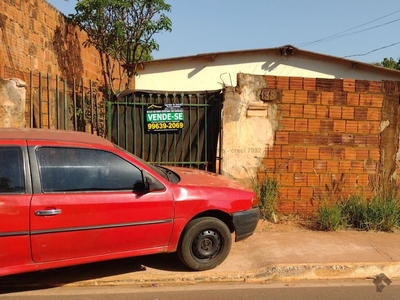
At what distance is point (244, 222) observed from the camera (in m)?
4.20

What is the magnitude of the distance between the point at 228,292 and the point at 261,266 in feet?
2.26

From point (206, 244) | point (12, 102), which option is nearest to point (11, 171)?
point (206, 244)

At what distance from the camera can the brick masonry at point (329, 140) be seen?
6.16 meters

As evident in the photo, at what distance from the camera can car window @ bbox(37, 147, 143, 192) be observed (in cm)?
343

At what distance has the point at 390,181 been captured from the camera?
21.0 feet

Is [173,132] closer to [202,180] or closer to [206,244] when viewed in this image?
[202,180]

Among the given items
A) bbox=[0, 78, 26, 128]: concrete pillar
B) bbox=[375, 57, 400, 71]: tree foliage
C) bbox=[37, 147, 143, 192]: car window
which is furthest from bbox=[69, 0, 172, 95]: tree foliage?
bbox=[375, 57, 400, 71]: tree foliage

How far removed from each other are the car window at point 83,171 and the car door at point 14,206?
0.17 m

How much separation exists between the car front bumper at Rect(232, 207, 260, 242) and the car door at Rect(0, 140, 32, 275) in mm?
2180

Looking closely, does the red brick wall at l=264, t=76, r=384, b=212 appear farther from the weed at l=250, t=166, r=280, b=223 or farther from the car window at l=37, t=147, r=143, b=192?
the car window at l=37, t=147, r=143, b=192

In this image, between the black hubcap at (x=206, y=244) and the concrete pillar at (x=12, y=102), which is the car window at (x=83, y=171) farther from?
the concrete pillar at (x=12, y=102)

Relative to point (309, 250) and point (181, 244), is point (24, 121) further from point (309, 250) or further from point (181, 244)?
point (309, 250)

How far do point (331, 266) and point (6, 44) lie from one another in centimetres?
573

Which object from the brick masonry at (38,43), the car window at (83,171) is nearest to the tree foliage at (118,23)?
the brick masonry at (38,43)
